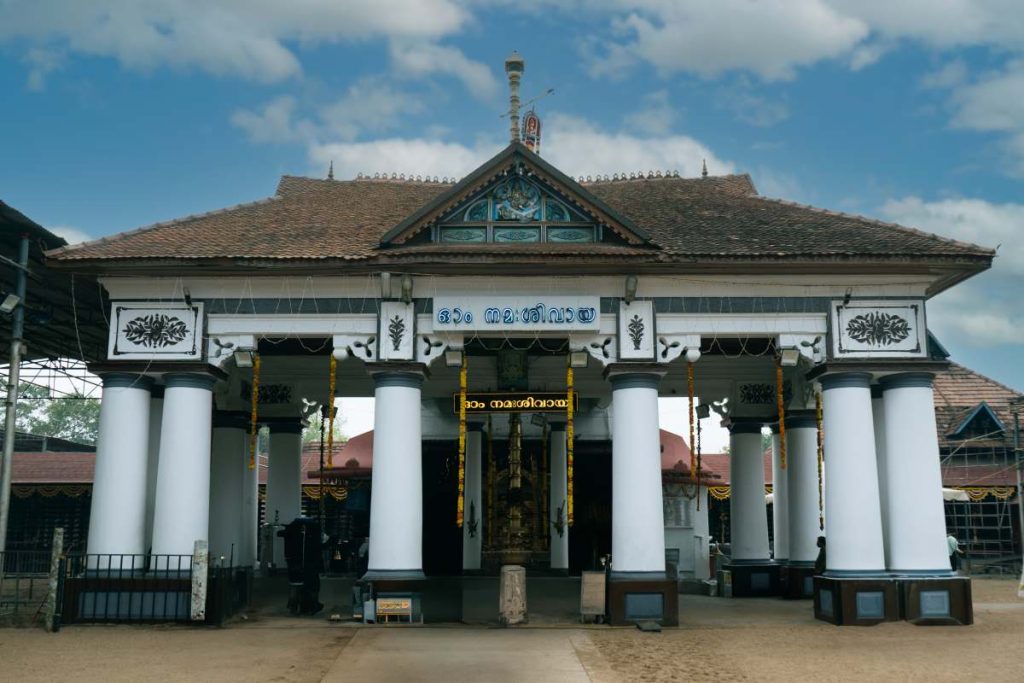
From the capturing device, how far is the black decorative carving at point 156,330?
1683cm

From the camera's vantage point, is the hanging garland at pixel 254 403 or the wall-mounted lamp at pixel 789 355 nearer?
the wall-mounted lamp at pixel 789 355

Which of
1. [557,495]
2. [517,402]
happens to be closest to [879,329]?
[517,402]

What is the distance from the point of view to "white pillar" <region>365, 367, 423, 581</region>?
53.2 feet

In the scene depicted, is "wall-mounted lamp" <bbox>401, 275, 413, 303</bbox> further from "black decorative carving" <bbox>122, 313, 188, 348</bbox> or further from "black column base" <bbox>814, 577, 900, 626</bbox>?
"black column base" <bbox>814, 577, 900, 626</bbox>

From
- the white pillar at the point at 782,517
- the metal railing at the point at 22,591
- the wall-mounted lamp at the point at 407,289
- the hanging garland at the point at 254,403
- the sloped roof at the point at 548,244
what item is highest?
the sloped roof at the point at 548,244

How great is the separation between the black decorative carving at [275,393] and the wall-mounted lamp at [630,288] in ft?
32.2

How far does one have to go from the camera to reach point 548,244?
1705 centimetres

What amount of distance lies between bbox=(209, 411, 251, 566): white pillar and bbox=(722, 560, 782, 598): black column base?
10991 mm

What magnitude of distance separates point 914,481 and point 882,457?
0.84m

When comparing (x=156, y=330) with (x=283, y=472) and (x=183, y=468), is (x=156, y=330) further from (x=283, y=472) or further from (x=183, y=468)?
(x=283, y=472)

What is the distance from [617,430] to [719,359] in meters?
5.39

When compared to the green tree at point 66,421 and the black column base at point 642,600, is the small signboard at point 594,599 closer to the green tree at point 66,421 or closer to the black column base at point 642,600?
the black column base at point 642,600

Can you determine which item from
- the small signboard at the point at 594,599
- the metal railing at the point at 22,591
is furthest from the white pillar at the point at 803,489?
the metal railing at the point at 22,591

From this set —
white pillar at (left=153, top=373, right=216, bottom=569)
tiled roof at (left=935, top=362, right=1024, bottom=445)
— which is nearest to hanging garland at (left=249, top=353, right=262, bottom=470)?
white pillar at (left=153, top=373, right=216, bottom=569)
